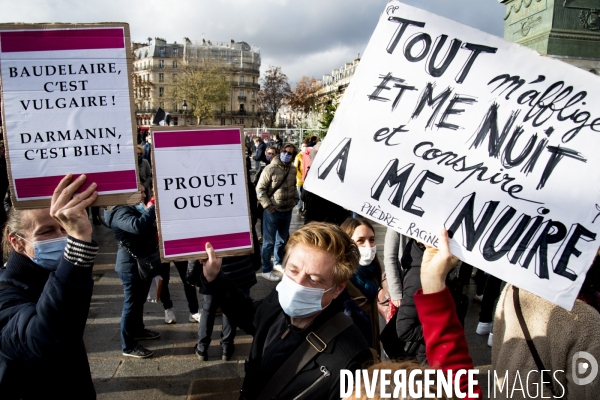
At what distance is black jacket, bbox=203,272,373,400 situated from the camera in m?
1.58

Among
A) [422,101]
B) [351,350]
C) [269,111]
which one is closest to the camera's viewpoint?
[351,350]

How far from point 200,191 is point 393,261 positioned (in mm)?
2154

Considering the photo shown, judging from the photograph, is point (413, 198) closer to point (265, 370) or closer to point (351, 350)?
point (351, 350)

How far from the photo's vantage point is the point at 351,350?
5.36 feet

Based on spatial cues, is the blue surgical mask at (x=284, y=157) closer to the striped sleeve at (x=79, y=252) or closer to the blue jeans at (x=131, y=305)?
the blue jeans at (x=131, y=305)

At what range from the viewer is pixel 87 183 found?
1726mm

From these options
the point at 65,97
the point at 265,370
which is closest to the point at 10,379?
the point at 265,370

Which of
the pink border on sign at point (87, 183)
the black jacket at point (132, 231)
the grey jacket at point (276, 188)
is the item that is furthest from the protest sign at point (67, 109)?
the grey jacket at point (276, 188)

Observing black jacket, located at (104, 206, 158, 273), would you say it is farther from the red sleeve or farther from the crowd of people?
the red sleeve

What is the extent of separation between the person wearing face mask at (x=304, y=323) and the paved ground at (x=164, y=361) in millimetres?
1910

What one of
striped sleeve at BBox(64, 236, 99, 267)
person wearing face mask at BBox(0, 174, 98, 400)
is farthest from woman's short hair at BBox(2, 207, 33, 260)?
striped sleeve at BBox(64, 236, 99, 267)

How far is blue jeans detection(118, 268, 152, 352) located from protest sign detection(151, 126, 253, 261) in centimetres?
240

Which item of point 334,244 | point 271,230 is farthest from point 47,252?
point 271,230

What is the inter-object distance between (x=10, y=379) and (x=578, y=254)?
7.14 feet
